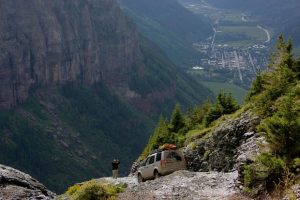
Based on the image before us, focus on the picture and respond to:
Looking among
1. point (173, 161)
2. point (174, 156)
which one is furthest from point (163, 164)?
point (174, 156)

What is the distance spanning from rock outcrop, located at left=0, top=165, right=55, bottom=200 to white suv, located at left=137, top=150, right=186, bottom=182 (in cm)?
715

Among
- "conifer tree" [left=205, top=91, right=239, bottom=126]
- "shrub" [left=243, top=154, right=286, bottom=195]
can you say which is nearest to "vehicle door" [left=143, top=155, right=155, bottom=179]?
"conifer tree" [left=205, top=91, right=239, bottom=126]

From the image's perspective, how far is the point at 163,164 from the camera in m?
32.5

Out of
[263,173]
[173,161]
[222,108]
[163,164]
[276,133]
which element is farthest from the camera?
[222,108]

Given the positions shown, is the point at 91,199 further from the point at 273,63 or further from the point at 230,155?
the point at 273,63

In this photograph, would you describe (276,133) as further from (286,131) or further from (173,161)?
(173,161)

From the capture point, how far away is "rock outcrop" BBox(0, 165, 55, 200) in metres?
25.4

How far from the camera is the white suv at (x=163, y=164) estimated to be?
32.6 metres

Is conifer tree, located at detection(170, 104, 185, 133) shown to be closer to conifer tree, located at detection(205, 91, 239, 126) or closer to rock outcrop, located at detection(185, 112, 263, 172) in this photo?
conifer tree, located at detection(205, 91, 239, 126)

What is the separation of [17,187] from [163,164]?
959 cm

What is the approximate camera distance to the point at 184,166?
3353 cm

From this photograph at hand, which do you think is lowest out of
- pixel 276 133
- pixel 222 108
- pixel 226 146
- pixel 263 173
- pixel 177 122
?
pixel 177 122

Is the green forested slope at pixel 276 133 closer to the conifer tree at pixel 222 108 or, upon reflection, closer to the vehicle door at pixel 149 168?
the vehicle door at pixel 149 168

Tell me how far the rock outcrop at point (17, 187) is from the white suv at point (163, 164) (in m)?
7.15
